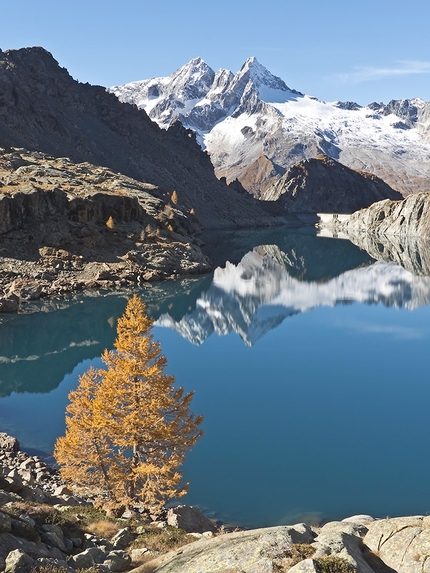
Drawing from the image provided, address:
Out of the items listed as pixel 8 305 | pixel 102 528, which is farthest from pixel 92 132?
pixel 102 528

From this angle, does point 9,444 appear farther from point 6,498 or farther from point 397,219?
point 397,219

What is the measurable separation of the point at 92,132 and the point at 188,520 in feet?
515

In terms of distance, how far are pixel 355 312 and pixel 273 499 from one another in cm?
4643

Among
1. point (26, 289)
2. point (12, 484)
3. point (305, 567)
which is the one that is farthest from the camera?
point (26, 289)

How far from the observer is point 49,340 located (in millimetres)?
52438

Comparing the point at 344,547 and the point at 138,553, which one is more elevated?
the point at 344,547

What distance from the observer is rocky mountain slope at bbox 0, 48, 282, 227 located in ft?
442

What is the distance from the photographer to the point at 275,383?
39.6 m

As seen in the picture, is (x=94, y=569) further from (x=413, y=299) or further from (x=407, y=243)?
(x=407, y=243)

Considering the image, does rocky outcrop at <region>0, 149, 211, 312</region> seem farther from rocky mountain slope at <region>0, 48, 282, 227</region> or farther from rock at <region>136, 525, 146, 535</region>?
rock at <region>136, 525, 146, 535</region>

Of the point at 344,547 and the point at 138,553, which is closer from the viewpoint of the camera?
A: the point at 344,547

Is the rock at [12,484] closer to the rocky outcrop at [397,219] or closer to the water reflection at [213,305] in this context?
the water reflection at [213,305]

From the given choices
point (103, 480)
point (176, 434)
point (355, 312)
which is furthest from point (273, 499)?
point (355, 312)

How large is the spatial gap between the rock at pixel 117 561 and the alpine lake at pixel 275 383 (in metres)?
9.23
